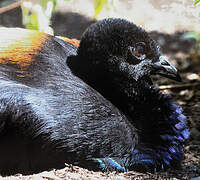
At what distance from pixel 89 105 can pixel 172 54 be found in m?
3.49

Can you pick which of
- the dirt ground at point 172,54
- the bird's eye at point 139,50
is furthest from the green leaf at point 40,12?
the bird's eye at point 139,50

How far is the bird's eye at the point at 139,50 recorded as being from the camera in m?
3.10

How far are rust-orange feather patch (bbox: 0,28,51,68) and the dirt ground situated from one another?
82cm

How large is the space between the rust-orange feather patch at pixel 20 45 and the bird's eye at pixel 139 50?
70 centimetres

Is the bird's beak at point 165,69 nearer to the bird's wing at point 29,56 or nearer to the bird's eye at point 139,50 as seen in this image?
the bird's eye at point 139,50

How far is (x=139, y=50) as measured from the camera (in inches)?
123

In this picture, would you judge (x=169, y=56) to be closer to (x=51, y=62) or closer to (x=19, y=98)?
(x=51, y=62)

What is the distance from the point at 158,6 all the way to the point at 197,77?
1077 millimetres

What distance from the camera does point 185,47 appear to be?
6.22 meters

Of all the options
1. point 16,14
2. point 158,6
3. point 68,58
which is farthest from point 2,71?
point 158,6

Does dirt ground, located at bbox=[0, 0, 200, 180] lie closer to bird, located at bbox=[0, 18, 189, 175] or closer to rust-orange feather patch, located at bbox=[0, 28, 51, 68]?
bird, located at bbox=[0, 18, 189, 175]

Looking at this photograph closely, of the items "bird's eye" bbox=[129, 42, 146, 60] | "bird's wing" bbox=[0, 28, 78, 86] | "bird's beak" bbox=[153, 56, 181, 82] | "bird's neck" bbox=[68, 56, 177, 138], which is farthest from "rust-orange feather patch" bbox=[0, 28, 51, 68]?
"bird's beak" bbox=[153, 56, 181, 82]

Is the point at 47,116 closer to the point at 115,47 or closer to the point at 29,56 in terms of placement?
the point at 29,56

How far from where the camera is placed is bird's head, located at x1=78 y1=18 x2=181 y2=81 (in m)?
3.01
